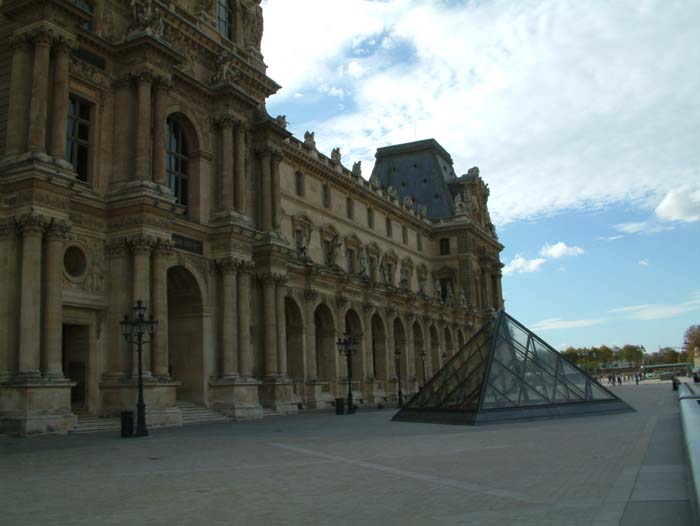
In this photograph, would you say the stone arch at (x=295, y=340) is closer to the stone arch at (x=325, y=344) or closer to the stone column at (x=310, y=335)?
the stone column at (x=310, y=335)

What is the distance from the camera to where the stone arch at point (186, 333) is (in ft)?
93.9

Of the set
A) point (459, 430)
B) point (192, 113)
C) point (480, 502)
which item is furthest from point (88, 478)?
point (192, 113)

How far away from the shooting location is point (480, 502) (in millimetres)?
8172

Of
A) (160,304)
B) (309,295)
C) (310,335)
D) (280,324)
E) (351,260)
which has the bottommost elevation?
(310,335)

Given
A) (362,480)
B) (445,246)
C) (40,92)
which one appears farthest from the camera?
(445,246)

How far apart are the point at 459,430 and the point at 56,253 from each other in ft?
43.8

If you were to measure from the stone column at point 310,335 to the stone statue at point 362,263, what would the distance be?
8279 millimetres

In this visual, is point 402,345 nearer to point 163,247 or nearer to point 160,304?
point 160,304

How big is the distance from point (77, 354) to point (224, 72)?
13.8 m

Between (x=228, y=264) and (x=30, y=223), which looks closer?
(x=30, y=223)

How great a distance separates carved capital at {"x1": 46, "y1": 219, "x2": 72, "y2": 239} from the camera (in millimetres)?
21812

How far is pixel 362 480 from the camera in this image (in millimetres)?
10172

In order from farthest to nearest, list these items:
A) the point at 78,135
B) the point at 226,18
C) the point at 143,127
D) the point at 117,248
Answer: the point at 226,18 → the point at 143,127 → the point at 78,135 → the point at 117,248

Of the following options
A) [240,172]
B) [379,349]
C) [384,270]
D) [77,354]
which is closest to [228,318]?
[77,354]
